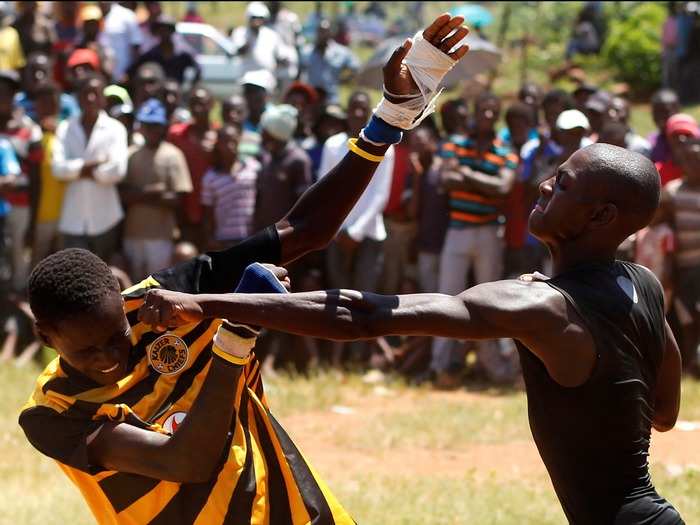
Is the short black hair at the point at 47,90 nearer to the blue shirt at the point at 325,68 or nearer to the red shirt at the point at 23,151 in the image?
the red shirt at the point at 23,151

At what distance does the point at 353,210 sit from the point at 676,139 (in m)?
2.60

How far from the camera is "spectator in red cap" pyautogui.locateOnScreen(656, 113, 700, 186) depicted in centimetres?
927

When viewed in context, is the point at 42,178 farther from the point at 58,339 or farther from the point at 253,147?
the point at 58,339

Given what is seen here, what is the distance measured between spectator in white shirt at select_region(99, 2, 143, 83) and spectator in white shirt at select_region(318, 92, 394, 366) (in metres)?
3.89

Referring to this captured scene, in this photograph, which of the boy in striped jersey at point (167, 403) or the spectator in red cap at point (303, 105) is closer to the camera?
the boy in striped jersey at point (167, 403)

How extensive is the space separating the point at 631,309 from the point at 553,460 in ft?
1.57

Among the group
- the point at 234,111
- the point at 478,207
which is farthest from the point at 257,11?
the point at 478,207

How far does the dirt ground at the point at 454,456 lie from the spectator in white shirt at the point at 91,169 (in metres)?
2.53

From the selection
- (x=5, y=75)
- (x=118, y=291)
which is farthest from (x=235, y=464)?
(x=5, y=75)

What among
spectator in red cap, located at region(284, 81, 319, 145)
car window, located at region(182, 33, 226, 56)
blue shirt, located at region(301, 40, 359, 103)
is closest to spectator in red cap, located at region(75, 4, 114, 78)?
spectator in red cap, located at region(284, 81, 319, 145)

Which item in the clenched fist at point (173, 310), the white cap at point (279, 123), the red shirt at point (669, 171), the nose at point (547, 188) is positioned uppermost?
the nose at point (547, 188)

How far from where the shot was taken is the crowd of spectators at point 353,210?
9.56 meters

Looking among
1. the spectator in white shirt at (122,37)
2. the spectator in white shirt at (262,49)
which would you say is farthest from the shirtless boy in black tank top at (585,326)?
the spectator in white shirt at (262,49)

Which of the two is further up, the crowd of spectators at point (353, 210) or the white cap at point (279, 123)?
the white cap at point (279, 123)
